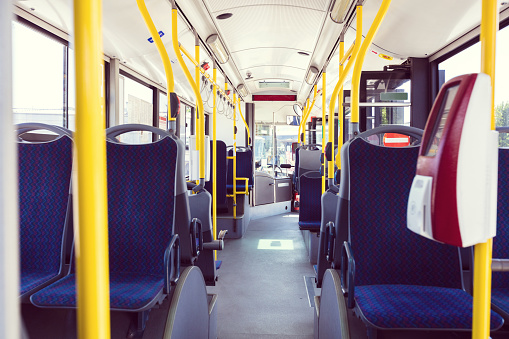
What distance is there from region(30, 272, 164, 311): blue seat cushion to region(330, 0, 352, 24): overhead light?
2.40 metres

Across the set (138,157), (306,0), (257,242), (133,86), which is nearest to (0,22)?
(138,157)

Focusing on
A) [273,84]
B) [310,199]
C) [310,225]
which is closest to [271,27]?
[310,199]

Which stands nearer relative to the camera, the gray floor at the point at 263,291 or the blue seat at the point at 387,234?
the blue seat at the point at 387,234

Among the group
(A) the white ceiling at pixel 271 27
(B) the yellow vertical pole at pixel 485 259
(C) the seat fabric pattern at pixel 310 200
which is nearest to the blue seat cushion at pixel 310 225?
(C) the seat fabric pattern at pixel 310 200

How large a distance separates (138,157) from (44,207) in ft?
1.78

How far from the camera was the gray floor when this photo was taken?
2.59 metres

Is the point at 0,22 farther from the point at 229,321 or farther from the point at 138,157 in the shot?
the point at 229,321

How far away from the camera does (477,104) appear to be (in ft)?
1.90

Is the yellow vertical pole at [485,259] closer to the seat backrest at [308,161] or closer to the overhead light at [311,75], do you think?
the overhead light at [311,75]

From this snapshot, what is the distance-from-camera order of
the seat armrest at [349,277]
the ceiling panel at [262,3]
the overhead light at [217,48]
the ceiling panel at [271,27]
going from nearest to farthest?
the seat armrest at [349,277], the ceiling panel at [262,3], the ceiling panel at [271,27], the overhead light at [217,48]

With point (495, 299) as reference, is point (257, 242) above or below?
below

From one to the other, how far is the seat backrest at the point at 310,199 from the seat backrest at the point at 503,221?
2.50 metres

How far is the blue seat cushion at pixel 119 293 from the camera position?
1.40m

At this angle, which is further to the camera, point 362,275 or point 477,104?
point 362,275
